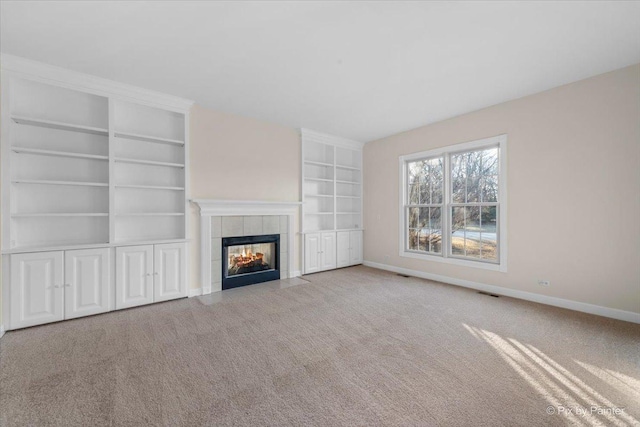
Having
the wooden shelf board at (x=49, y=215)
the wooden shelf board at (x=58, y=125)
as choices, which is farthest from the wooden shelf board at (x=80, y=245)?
the wooden shelf board at (x=58, y=125)

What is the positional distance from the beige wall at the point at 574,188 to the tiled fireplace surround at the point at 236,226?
10.2ft

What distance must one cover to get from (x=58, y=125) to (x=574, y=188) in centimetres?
625

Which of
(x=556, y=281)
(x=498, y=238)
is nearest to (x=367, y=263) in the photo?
(x=498, y=238)

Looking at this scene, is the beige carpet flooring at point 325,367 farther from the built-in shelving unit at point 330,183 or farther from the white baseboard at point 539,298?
the built-in shelving unit at point 330,183

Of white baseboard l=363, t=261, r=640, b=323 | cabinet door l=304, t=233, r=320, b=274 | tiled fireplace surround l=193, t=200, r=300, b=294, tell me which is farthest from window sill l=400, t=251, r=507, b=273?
tiled fireplace surround l=193, t=200, r=300, b=294

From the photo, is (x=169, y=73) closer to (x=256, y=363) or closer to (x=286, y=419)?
(x=256, y=363)

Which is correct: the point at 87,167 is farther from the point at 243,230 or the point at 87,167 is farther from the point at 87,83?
the point at 243,230

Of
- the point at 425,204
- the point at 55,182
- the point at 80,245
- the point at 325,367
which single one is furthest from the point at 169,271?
the point at 425,204

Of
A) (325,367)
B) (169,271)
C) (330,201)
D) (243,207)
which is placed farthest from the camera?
(330,201)

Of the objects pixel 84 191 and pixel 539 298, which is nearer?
pixel 84 191

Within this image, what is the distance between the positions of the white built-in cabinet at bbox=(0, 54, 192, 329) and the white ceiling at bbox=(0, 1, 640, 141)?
1.45 ft

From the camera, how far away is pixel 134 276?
11.4 feet

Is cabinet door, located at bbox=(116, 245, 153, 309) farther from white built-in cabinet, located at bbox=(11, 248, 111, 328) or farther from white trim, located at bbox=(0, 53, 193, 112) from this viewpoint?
white trim, located at bbox=(0, 53, 193, 112)

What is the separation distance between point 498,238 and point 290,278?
349 centimetres
